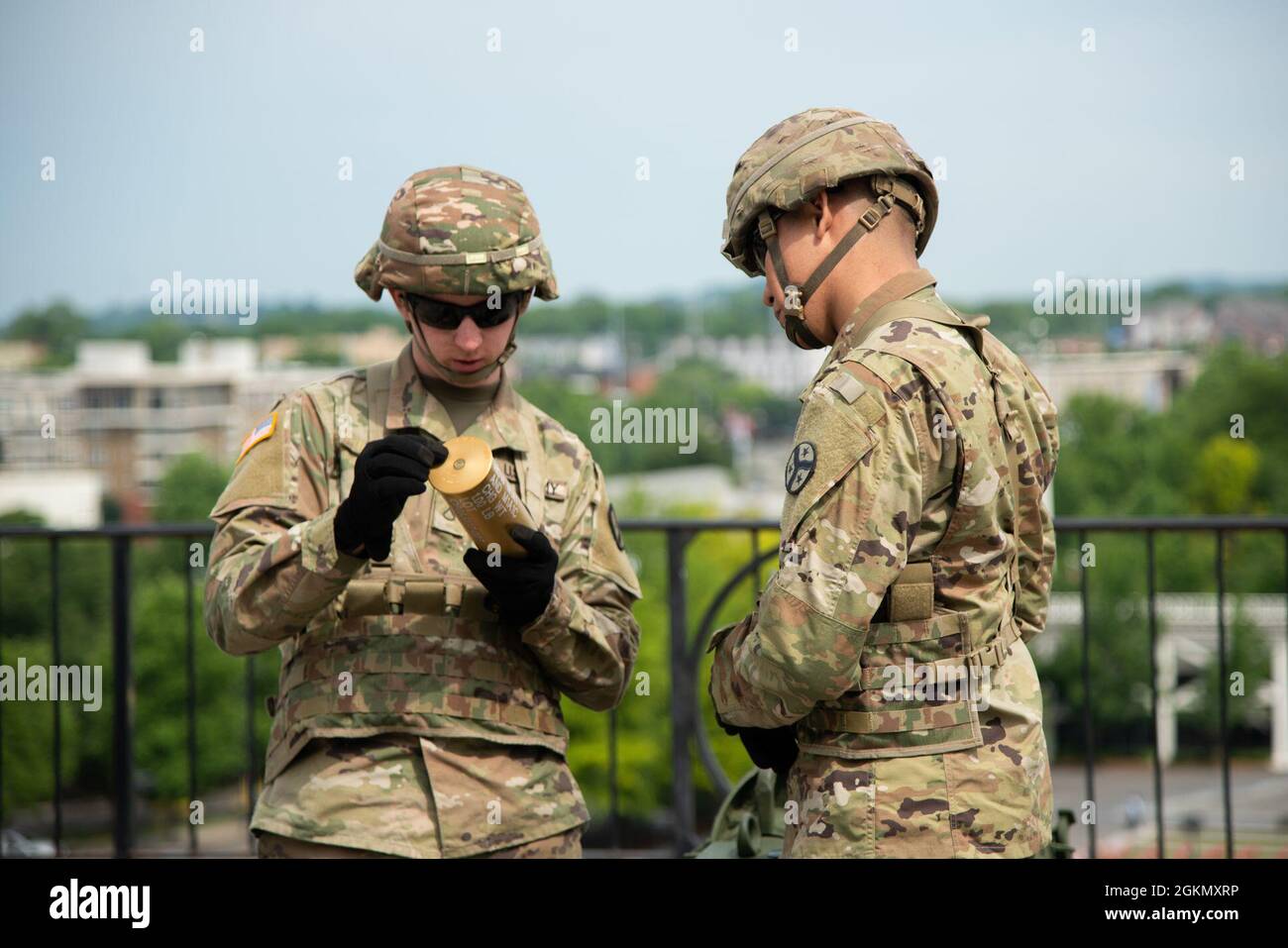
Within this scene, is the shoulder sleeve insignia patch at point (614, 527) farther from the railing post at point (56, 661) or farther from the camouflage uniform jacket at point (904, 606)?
the railing post at point (56, 661)

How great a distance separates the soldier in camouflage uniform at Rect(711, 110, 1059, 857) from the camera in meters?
2.87

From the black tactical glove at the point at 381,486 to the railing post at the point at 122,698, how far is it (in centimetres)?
321

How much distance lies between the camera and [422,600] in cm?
350

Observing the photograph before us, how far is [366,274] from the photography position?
3650 millimetres

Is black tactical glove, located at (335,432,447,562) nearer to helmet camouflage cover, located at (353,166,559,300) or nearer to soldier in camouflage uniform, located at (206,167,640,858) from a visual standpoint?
soldier in camouflage uniform, located at (206,167,640,858)

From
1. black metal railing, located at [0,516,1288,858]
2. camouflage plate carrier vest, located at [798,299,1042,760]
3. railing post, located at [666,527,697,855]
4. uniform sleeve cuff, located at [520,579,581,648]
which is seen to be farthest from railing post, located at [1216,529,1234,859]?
uniform sleeve cuff, located at [520,579,581,648]

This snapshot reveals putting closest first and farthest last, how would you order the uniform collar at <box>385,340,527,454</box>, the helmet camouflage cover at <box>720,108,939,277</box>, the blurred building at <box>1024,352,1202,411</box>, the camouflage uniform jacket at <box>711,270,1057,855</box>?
1. the camouflage uniform jacket at <box>711,270,1057,855</box>
2. the helmet camouflage cover at <box>720,108,939,277</box>
3. the uniform collar at <box>385,340,527,454</box>
4. the blurred building at <box>1024,352,1202,411</box>

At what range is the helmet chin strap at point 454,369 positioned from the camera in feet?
11.9

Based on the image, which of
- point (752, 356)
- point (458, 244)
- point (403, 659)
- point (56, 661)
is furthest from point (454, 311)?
point (752, 356)

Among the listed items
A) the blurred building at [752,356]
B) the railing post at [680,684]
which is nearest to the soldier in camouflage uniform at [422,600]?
the railing post at [680,684]

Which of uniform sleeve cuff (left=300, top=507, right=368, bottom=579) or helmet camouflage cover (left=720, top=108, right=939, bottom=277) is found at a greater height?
helmet camouflage cover (left=720, top=108, right=939, bottom=277)

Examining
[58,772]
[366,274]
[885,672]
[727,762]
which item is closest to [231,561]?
[366,274]

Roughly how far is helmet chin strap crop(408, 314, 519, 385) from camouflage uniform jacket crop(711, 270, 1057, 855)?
97cm
